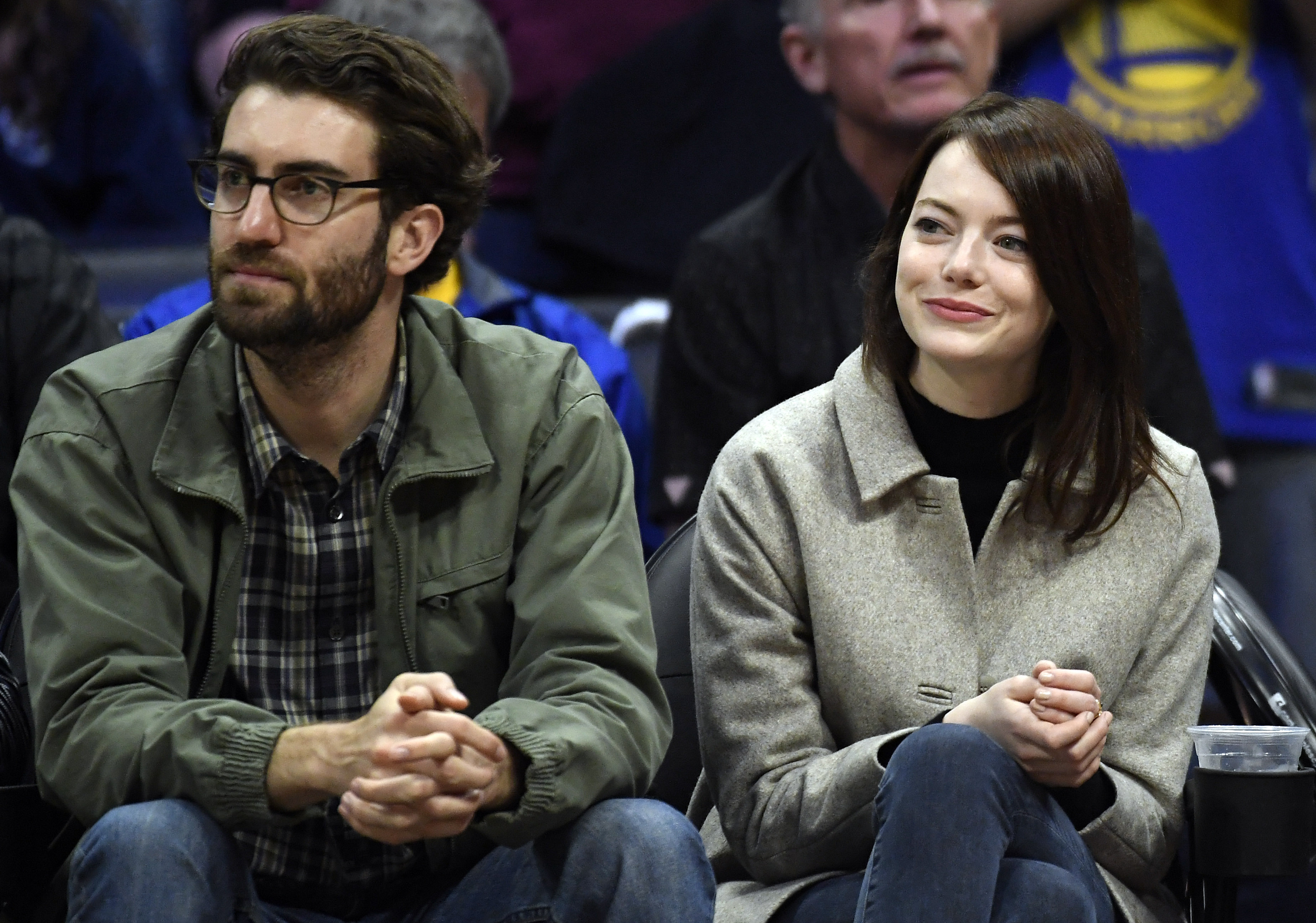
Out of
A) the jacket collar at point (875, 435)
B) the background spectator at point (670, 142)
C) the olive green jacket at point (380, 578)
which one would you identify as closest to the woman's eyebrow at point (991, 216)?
the jacket collar at point (875, 435)

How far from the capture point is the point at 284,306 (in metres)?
2.12

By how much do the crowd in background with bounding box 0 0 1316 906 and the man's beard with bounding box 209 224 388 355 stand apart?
83 centimetres

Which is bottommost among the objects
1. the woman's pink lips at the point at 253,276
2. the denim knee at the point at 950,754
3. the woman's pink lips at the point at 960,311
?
the denim knee at the point at 950,754

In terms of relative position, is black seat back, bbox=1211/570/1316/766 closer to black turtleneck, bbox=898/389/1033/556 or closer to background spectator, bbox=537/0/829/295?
black turtleneck, bbox=898/389/1033/556

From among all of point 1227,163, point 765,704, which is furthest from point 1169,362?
point 765,704

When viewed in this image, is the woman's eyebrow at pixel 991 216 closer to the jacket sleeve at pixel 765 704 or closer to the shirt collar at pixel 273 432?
the jacket sleeve at pixel 765 704

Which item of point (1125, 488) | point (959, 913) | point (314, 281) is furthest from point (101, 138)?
point (959, 913)

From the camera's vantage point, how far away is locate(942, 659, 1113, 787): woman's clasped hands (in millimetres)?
2018

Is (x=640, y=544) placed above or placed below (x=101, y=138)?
below

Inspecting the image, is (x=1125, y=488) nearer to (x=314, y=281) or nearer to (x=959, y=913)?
(x=959, y=913)

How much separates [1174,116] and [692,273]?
3.35 feet

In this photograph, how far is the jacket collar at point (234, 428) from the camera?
6.81 ft

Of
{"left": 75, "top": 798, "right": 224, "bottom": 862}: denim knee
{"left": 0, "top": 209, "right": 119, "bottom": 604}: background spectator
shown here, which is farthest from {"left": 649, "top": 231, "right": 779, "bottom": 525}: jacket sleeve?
{"left": 75, "top": 798, "right": 224, "bottom": 862}: denim knee

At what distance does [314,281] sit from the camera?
2145 millimetres
